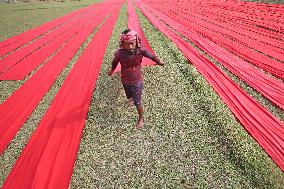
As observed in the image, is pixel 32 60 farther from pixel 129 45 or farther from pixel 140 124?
pixel 129 45

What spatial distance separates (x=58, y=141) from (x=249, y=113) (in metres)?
3.48

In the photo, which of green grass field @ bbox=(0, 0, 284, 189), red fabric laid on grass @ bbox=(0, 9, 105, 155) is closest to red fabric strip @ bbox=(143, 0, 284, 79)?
green grass field @ bbox=(0, 0, 284, 189)

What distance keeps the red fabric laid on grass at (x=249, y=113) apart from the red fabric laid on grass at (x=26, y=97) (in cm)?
407

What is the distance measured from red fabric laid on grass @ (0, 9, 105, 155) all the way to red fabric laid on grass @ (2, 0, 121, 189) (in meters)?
→ 0.47

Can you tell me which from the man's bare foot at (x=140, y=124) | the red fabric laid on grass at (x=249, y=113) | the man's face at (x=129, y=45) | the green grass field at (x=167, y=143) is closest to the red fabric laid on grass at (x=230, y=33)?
the red fabric laid on grass at (x=249, y=113)

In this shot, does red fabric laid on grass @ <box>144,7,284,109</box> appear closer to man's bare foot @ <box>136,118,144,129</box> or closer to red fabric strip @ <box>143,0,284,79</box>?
red fabric strip @ <box>143,0,284,79</box>

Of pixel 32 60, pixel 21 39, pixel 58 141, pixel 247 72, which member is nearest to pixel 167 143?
pixel 58 141

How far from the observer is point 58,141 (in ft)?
17.4

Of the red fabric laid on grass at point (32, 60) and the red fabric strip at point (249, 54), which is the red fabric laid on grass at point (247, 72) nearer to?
the red fabric strip at point (249, 54)

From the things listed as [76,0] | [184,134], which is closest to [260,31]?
[184,134]

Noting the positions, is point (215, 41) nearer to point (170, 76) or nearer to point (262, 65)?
point (262, 65)

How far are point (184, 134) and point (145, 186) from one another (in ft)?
4.43

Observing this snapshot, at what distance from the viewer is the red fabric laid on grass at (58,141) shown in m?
4.40

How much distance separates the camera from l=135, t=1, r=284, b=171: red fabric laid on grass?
457cm
